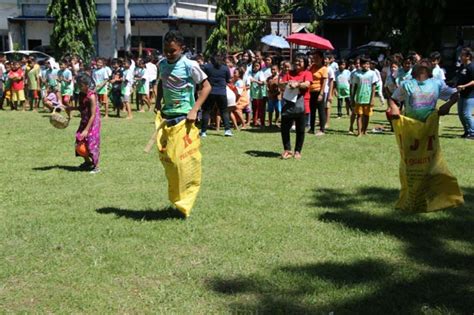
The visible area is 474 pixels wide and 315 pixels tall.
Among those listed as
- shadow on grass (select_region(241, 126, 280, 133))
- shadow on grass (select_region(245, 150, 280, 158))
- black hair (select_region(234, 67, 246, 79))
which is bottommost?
shadow on grass (select_region(245, 150, 280, 158))

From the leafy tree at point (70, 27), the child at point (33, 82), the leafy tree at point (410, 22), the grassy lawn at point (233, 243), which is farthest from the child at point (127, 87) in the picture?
the leafy tree at point (410, 22)

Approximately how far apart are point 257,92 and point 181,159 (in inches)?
343

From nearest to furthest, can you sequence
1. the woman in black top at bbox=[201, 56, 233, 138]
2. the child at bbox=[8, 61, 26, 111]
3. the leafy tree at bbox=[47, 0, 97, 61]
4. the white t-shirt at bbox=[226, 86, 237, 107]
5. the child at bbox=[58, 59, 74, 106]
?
the woman in black top at bbox=[201, 56, 233, 138] → the white t-shirt at bbox=[226, 86, 237, 107] → the child at bbox=[58, 59, 74, 106] → the child at bbox=[8, 61, 26, 111] → the leafy tree at bbox=[47, 0, 97, 61]

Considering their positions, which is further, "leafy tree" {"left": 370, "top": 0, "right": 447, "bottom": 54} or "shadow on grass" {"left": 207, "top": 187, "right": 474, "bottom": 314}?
"leafy tree" {"left": 370, "top": 0, "right": 447, "bottom": 54}

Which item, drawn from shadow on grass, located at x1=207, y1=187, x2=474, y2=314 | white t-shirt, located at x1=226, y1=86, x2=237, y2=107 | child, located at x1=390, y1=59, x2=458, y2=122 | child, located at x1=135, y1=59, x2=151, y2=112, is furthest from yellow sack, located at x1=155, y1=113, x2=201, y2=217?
child, located at x1=135, y1=59, x2=151, y2=112

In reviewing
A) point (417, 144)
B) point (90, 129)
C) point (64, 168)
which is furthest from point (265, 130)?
point (417, 144)

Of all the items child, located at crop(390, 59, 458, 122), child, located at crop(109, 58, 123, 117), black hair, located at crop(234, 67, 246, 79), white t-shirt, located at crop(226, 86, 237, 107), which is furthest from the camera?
child, located at crop(109, 58, 123, 117)

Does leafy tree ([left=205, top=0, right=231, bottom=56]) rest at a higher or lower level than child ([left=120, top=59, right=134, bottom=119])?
higher

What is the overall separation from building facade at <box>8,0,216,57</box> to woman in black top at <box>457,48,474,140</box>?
91.2 feet

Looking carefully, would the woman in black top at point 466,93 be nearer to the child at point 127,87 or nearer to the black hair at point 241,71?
the black hair at point 241,71

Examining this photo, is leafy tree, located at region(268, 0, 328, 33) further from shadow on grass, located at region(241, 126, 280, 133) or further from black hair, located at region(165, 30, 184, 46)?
black hair, located at region(165, 30, 184, 46)

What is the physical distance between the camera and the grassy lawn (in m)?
4.34

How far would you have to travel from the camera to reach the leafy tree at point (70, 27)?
98.4 ft

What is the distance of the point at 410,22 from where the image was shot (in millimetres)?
26172
